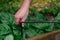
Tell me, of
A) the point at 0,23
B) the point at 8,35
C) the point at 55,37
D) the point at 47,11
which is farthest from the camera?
the point at 47,11

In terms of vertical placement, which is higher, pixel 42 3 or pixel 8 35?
pixel 42 3

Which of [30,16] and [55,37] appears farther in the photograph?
[30,16]

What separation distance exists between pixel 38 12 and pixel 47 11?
0.76ft

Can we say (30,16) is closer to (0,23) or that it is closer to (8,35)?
(0,23)

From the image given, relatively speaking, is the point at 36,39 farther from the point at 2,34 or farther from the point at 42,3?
the point at 42,3

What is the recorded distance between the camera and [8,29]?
376cm

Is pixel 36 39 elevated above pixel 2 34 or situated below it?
above

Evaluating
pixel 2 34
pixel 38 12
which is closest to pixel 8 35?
pixel 2 34

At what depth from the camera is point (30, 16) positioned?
15.7 feet

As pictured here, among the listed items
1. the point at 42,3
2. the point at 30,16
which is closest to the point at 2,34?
the point at 30,16

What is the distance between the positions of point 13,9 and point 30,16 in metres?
0.39

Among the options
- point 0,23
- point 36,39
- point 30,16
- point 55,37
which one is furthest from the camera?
point 30,16

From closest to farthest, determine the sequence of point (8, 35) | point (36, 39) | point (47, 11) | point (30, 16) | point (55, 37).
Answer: point (36, 39)
point (55, 37)
point (8, 35)
point (30, 16)
point (47, 11)

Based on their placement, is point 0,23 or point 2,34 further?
point 0,23
